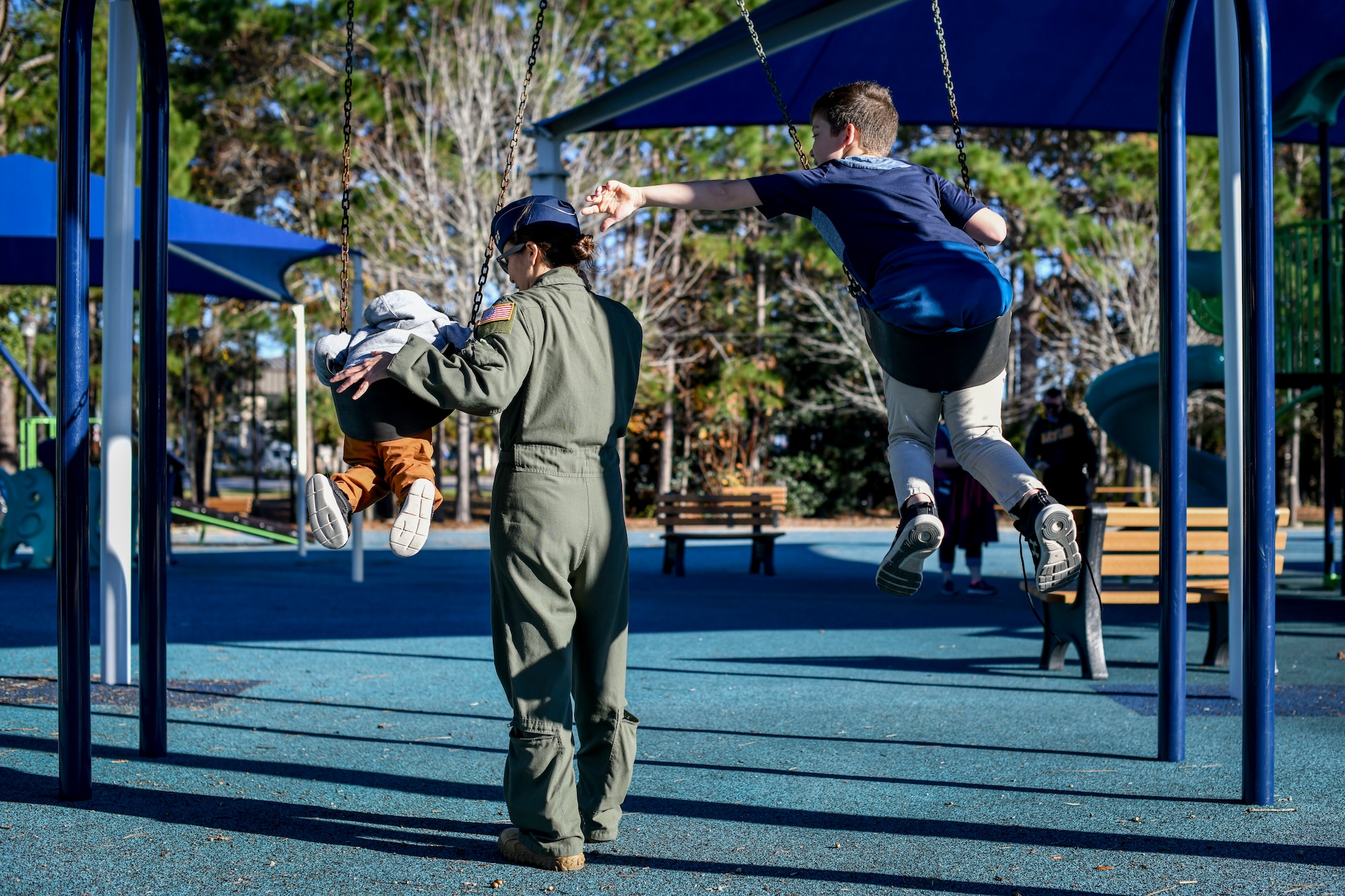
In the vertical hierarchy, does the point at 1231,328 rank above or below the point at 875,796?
above

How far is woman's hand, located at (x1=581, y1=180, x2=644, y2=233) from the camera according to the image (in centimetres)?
343

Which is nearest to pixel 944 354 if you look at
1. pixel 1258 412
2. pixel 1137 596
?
pixel 1258 412

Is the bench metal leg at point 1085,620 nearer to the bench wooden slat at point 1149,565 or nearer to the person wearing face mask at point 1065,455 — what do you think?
the bench wooden slat at point 1149,565

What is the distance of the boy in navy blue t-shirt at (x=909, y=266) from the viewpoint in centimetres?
347

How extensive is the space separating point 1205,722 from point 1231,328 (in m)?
1.86

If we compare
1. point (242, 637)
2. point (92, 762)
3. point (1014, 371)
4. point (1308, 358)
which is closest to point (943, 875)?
point (92, 762)

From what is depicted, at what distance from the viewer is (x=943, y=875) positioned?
3.57 m

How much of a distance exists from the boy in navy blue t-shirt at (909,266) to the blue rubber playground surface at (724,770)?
967mm

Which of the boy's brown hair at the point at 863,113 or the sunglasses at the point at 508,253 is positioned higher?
the boy's brown hair at the point at 863,113

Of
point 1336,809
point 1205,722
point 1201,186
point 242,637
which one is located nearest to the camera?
point 1336,809

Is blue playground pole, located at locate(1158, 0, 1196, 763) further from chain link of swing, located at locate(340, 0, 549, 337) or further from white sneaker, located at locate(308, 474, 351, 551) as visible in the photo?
white sneaker, located at locate(308, 474, 351, 551)

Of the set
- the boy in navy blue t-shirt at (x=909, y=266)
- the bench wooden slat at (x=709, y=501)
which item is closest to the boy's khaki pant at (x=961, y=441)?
the boy in navy blue t-shirt at (x=909, y=266)

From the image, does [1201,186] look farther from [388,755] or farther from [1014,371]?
[388,755]

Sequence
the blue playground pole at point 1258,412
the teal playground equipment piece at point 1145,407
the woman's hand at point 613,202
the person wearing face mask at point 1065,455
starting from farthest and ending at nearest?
the teal playground equipment piece at point 1145,407 → the person wearing face mask at point 1065,455 → the blue playground pole at point 1258,412 → the woman's hand at point 613,202
